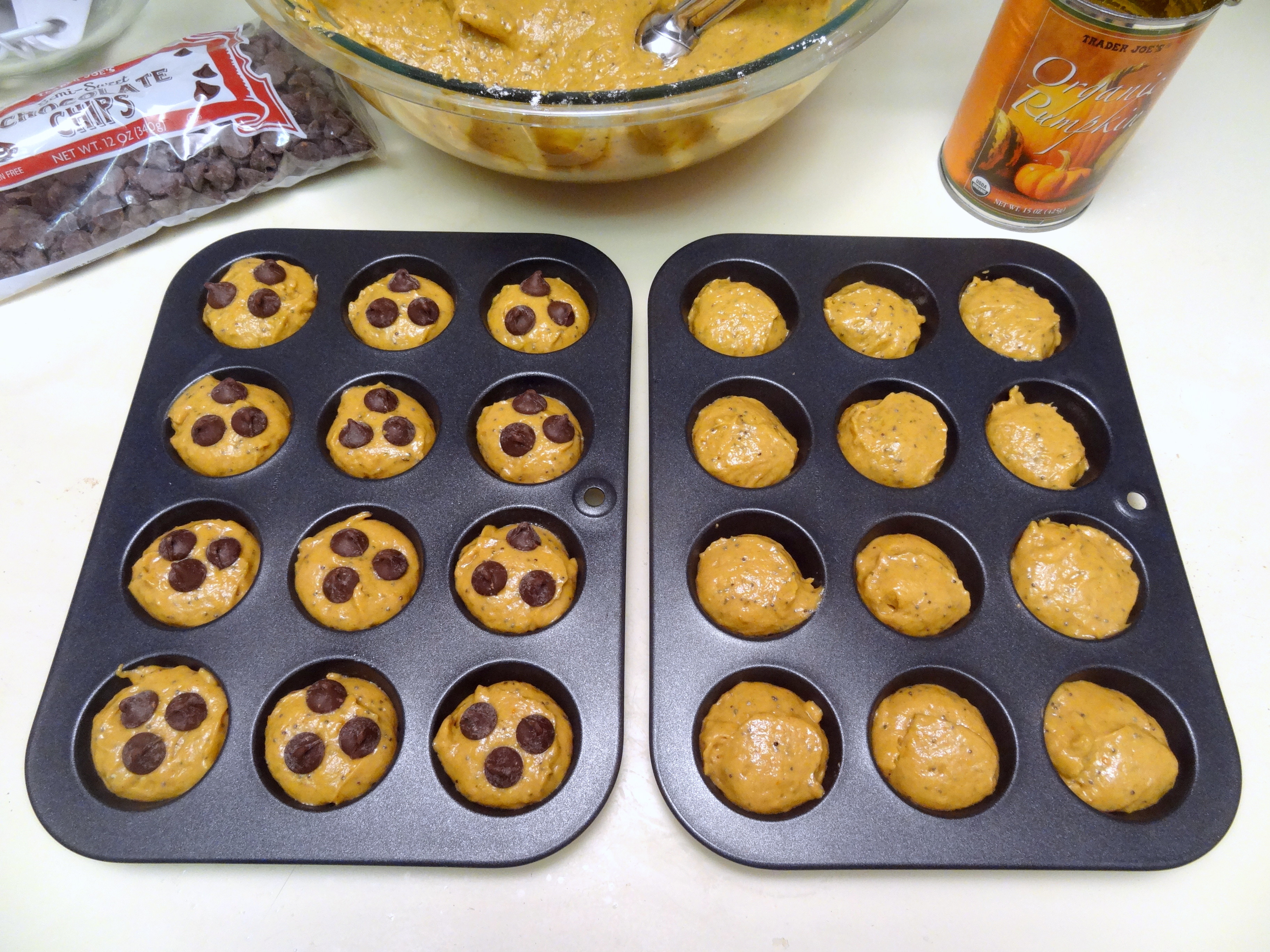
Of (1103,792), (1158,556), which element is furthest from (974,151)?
(1103,792)

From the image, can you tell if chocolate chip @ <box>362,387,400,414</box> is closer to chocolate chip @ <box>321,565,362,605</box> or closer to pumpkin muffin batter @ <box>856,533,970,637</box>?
chocolate chip @ <box>321,565,362,605</box>

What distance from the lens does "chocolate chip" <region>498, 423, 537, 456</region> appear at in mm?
1288

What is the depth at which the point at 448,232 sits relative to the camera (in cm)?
151

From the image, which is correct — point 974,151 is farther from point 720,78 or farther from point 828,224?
point 720,78

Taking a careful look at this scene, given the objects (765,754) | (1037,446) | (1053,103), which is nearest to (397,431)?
(765,754)

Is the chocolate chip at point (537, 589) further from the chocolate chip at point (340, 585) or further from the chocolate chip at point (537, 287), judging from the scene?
the chocolate chip at point (537, 287)

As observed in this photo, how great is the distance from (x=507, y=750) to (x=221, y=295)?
0.99 meters

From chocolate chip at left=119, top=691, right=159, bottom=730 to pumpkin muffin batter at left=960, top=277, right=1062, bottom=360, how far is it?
4.93 ft

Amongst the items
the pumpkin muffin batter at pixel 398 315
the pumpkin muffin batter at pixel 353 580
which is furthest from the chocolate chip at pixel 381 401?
the pumpkin muffin batter at pixel 353 580

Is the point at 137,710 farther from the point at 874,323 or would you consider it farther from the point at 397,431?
the point at 874,323

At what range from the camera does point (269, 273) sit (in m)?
1.43

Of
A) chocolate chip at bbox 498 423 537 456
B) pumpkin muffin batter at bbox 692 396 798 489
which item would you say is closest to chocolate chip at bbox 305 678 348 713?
chocolate chip at bbox 498 423 537 456

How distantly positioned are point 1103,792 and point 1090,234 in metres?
1.13

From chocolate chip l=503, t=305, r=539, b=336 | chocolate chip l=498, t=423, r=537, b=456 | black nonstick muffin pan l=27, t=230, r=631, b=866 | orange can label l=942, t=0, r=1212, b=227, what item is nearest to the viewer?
black nonstick muffin pan l=27, t=230, r=631, b=866
